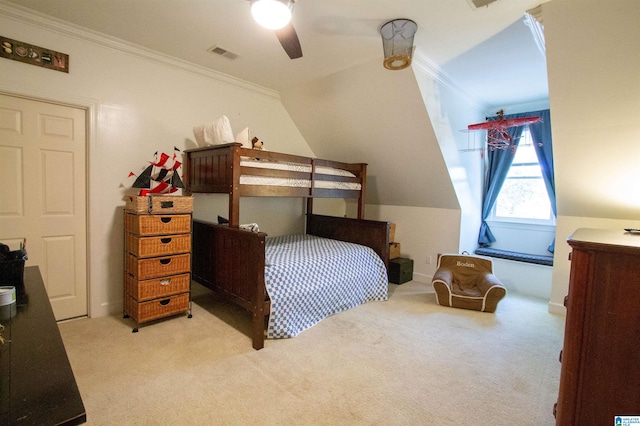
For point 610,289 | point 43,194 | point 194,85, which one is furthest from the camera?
point 194,85

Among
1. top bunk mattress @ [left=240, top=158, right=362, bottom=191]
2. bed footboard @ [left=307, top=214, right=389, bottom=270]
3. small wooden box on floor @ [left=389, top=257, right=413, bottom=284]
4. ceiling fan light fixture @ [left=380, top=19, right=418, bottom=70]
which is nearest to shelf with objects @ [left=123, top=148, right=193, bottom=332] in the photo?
top bunk mattress @ [left=240, top=158, right=362, bottom=191]

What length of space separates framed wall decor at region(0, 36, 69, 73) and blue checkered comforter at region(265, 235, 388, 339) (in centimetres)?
237

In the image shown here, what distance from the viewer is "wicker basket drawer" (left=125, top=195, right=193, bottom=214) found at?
248 centimetres

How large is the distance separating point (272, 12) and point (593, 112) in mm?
2468

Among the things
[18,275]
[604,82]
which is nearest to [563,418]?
[604,82]

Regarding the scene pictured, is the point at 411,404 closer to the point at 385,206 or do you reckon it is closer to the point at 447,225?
the point at 447,225

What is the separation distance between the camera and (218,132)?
2805mm

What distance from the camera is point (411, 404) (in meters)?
1.72

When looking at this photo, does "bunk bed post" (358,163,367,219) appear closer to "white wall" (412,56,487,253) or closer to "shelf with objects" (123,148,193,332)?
"white wall" (412,56,487,253)

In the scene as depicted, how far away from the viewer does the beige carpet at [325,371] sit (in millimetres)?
1640

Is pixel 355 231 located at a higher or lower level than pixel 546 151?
lower

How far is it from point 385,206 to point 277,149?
1879 millimetres

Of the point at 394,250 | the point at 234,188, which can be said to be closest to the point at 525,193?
the point at 394,250

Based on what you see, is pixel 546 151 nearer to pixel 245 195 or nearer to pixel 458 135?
pixel 458 135
